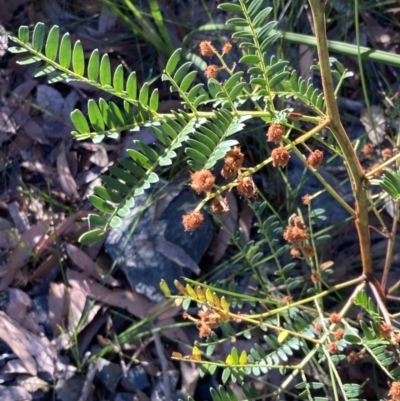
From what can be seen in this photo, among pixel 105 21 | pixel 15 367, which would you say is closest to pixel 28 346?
pixel 15 367

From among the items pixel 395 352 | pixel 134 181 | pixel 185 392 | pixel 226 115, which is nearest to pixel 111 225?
pixel 134 181

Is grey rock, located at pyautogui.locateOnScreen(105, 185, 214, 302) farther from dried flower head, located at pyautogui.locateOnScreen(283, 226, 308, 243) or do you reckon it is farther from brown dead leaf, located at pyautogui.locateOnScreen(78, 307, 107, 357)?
dried flower head, located at pyautogui.locateOnScreen(283, 226, 308, 243)

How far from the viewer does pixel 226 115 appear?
936mm

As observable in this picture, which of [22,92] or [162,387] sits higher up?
[22,92]

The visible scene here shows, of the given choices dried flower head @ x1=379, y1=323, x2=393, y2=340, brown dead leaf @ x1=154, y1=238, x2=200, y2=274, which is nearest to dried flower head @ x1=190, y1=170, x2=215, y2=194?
dried flower head @ x1=379, y1=323, x2=393, y2=340

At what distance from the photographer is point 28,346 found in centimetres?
176

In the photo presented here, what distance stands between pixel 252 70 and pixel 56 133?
49.3 inches

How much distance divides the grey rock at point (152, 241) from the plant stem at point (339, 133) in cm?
60

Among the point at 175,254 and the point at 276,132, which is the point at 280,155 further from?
the point at 175,254

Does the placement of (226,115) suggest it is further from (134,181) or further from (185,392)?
(185,392)

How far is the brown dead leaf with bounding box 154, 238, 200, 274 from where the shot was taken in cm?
180

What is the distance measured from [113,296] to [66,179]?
0.43 metres

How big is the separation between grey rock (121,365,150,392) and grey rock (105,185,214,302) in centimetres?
21

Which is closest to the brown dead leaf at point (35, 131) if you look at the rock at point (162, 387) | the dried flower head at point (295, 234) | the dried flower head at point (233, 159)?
the rock at point (162, 387)
